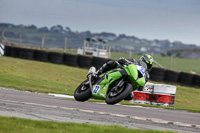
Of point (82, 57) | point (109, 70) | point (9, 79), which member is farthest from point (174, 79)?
point (109, 70)

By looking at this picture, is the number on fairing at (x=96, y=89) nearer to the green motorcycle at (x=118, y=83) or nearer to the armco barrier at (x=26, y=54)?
the green motorcycle at (x=118, y=83)

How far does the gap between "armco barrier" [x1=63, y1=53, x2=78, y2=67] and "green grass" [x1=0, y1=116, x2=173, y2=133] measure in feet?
65.7

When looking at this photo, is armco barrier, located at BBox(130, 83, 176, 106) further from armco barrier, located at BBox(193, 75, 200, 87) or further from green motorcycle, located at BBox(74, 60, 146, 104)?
armco barrier, located at BBox(193, 75, 200, 87)

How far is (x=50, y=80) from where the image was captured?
20.3 metres

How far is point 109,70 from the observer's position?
1029 centimetres

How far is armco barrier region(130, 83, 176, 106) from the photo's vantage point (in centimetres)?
1548

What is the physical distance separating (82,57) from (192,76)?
792cm

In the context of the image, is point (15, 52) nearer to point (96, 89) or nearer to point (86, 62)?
point (86, 62)

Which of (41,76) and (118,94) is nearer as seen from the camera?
(118,94)

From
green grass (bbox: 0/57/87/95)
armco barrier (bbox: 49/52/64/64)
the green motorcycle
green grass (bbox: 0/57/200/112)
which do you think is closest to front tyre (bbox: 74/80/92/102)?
the green motorcycle

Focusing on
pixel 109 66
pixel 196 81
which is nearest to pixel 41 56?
pixel 196 81

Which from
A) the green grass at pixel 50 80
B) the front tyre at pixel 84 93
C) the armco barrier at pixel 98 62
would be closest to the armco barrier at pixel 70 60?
the green grass at pixel 50 80

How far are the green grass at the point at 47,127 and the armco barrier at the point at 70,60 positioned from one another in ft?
65.7

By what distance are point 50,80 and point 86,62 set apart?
676cm
